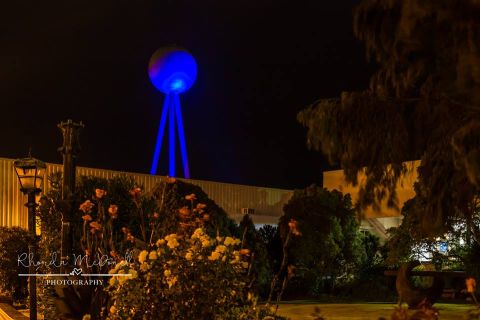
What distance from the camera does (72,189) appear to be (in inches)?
381

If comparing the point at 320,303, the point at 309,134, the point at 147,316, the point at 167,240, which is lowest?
the point at 320,303

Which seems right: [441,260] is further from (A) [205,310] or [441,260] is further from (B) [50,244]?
(A) [205,310]

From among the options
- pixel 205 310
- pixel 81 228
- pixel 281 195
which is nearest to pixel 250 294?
pixel 205 310

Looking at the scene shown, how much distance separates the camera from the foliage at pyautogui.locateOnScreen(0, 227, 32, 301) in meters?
16.3

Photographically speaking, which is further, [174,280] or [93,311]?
[93,311]

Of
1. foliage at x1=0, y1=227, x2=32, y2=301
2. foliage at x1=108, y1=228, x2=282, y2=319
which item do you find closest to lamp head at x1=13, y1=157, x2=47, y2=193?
foliage at x1=108, y1=228, x2=282, y2=319

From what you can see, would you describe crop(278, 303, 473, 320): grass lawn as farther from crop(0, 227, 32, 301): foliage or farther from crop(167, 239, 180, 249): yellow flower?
crop(167, 239, 180, 249): yellow flower

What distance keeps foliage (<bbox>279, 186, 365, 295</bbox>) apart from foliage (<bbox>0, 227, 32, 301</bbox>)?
9787 mm

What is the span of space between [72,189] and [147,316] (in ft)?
11.8

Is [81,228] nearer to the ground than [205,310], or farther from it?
farther from it

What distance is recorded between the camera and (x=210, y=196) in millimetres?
28672

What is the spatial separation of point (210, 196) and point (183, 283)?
22209 millimetres

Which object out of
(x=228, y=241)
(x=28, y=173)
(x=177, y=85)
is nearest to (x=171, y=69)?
(x=177, y=85)

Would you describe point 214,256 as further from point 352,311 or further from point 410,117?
point 352,311
